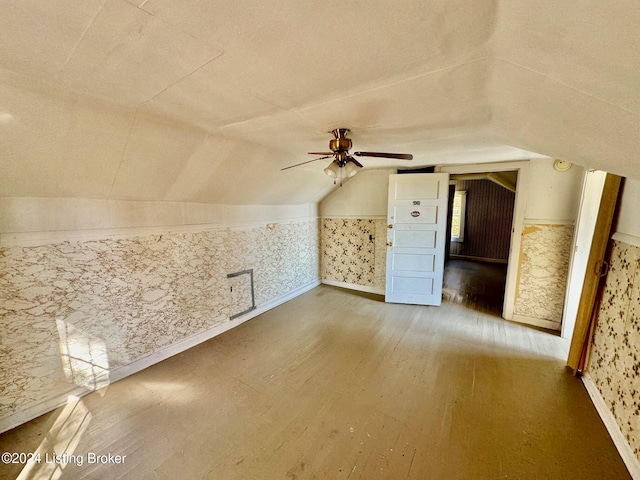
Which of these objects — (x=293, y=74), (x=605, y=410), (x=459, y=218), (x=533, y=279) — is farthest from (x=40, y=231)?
(x=459, y=218)

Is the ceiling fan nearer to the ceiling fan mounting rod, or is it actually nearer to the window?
the ceiling fan mounting rod

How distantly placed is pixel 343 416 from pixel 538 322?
2.96 metres

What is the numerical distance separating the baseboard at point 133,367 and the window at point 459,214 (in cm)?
586

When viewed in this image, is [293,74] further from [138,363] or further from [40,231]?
[138,363]

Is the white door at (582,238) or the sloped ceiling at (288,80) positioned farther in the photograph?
the white door at (582,238)

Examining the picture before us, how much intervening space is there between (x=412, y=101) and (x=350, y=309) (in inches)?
117

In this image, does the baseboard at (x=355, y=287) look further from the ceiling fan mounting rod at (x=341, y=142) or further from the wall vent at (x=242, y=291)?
the ceiling fan mounting rod at (x=341, y=142)

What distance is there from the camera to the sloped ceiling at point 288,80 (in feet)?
2.52

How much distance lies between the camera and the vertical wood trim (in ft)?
6.43

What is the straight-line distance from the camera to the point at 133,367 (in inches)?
Answer: 91.0

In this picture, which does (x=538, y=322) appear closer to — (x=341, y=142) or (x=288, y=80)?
(x=341, y=142)

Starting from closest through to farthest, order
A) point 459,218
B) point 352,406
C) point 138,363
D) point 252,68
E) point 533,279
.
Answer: point 252,68 < point 352,406 < point 138,363 < point 533,279 < point 459,218

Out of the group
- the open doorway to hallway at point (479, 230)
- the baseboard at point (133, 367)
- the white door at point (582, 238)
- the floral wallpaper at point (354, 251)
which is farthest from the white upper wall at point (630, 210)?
the baseboard at point (133, 367)

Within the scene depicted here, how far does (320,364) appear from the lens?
7.98 feet
